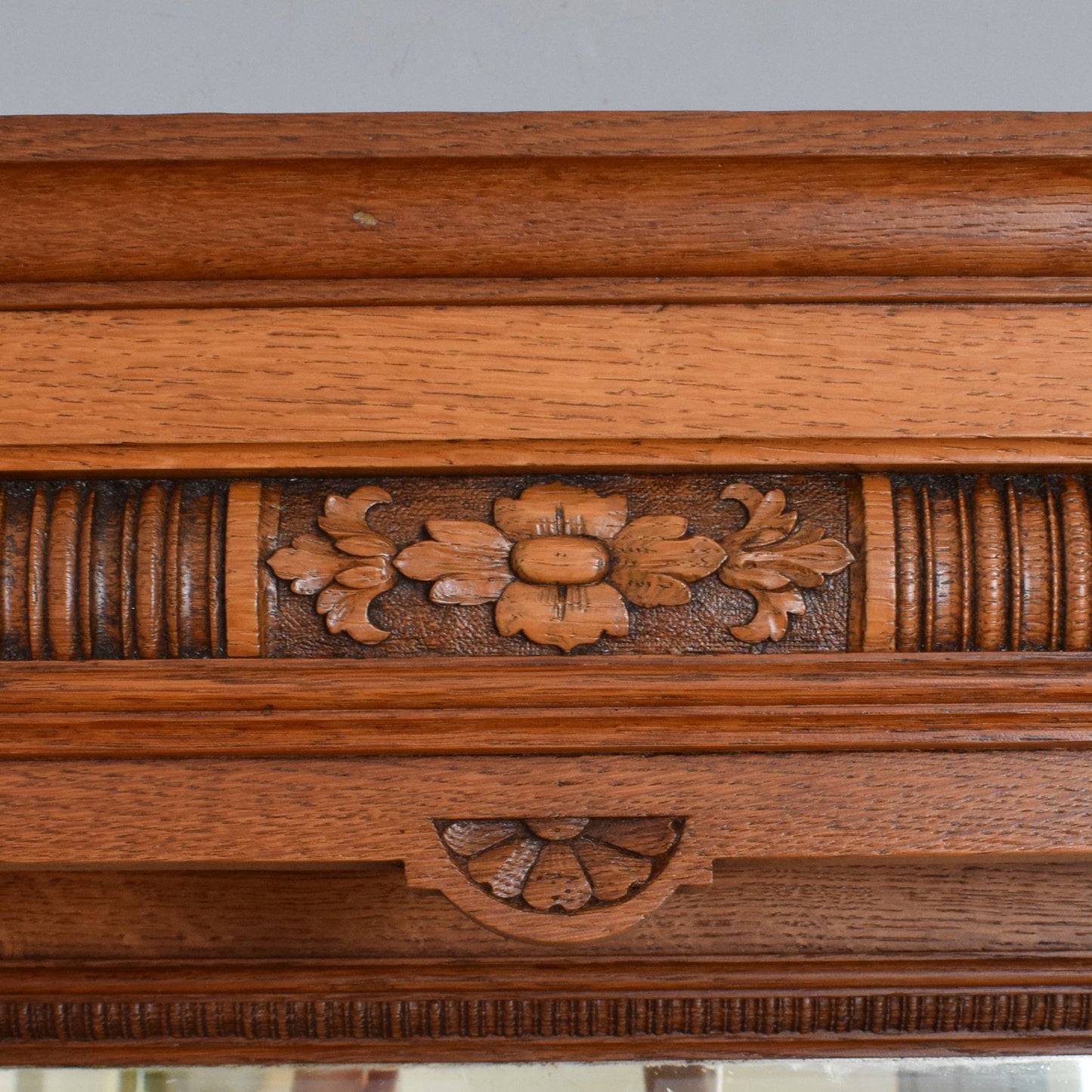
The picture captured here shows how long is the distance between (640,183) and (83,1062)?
604mm

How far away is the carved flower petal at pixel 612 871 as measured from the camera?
490mm

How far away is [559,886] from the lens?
489 millimetres

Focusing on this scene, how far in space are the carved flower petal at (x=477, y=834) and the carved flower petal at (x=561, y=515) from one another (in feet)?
0.44

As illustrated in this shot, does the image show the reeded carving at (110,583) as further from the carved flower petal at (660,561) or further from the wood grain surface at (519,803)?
the carved flower petal at (660,561)

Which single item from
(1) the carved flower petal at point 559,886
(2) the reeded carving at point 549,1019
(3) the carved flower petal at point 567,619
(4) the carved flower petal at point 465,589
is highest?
(4) the carved flower petal at point 465,589

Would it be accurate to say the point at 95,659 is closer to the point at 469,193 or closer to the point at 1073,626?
the point at 469,193

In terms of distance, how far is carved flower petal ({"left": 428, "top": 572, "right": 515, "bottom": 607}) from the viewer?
1.63 ft

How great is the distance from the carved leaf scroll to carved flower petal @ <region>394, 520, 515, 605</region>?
0.34ft

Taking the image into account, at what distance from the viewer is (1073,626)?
488 mm

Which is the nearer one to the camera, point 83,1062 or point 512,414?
point 512,414

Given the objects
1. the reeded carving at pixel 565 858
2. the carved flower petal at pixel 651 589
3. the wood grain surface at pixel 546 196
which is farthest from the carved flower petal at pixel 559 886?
the wood grain surface at pixel 546 196

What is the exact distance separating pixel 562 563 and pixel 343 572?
4.0 inches

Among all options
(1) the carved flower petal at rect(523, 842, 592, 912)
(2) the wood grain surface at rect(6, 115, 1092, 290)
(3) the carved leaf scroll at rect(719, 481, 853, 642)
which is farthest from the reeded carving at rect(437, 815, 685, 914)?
(2) the wood grain surface at rect(6, 115, 1092, 290)

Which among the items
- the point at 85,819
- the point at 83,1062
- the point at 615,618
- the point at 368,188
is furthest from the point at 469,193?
the point at 83,1062
